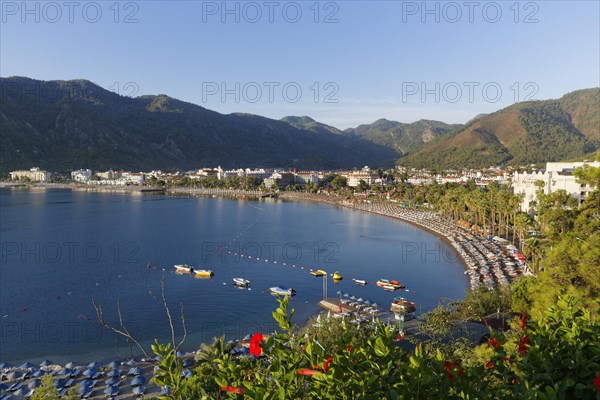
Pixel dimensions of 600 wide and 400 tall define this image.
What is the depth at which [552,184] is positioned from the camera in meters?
44.8

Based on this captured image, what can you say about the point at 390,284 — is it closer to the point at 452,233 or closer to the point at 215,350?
the point at 215,350

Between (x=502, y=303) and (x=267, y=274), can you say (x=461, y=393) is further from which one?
(x=267, y=274)

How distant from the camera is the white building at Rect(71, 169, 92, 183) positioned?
132 metres

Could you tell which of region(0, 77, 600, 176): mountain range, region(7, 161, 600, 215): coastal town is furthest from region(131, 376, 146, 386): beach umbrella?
region(0, 77, 600, 176): mountain range

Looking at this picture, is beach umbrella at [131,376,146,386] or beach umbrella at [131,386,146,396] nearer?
beach umbrella at [131,386,146,396]

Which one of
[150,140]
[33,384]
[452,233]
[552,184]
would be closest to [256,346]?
[33,384]

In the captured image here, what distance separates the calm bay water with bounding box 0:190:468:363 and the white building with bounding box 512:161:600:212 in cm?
1183

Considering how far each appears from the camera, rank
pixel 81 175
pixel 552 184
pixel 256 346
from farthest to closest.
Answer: pixel 81 175 → pixel 552 184 → pixel 256 346

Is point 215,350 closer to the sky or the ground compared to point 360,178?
closer to the ground

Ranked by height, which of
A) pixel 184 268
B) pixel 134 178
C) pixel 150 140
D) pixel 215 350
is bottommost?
pixel 184 268

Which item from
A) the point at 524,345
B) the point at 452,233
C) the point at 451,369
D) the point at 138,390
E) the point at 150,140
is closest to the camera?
the point at 451,369

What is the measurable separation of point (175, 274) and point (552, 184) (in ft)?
122

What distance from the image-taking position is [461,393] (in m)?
3.27

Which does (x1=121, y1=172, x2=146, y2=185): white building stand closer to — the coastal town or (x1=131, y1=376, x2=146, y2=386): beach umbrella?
the coastal town
